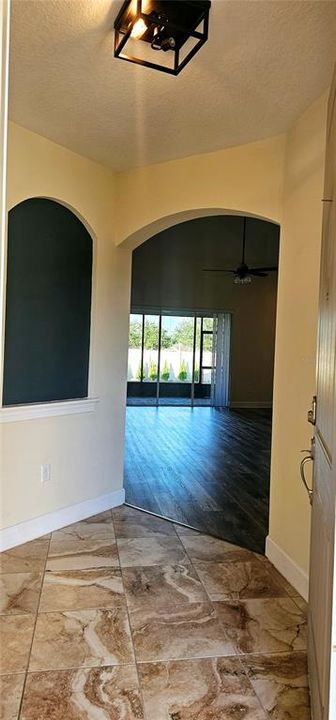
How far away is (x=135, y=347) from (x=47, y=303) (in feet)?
26.7

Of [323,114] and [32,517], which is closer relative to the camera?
[323,114]

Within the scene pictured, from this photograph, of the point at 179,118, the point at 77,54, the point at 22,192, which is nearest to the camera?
the point at 77,54

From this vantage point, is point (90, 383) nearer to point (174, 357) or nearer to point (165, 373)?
point (174, 357)

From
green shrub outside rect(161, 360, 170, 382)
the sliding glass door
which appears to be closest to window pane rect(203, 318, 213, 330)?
the sliding glass door

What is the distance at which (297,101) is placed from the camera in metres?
2.51

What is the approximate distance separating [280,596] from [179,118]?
2.71 meters

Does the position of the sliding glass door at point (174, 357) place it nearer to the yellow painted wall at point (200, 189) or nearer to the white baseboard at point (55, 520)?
the white baseboard at point (55, 520)

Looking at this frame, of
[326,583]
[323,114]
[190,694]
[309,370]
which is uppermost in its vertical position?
[323,114]

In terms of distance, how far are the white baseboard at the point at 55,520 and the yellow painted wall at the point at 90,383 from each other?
0.05 metres

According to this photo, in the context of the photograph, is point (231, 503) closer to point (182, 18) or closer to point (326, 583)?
point (326, 583)

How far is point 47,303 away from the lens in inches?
131

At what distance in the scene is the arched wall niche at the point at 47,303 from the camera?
311cm

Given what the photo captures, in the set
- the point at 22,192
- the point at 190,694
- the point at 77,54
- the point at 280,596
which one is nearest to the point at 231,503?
the point at 280,596

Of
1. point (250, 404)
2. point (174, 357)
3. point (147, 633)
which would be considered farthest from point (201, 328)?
point (147, 633)
